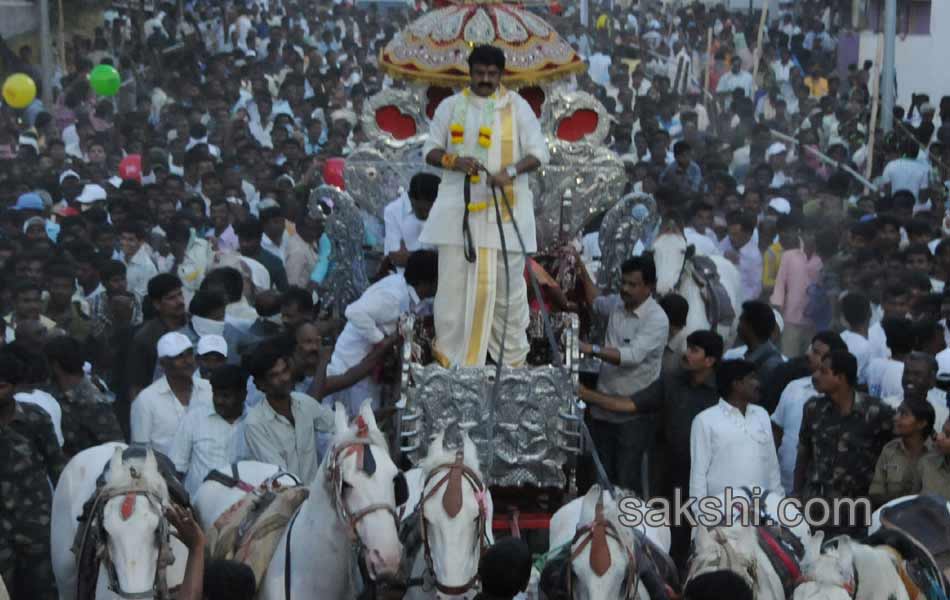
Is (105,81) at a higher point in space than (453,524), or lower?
lower

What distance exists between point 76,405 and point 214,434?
0.80 m

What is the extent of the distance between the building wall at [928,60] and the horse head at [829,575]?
69.3 feet

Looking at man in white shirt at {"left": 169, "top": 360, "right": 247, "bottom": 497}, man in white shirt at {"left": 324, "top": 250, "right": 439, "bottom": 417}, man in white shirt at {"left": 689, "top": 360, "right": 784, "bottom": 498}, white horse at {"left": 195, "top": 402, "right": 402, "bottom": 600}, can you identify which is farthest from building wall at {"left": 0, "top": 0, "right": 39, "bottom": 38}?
white horse at {"left": 195, "top": 402, "right": 402, "bottom": 600}

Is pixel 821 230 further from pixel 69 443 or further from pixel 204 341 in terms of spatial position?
pixel 69 443

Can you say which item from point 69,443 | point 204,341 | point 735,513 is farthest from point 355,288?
point 735,513

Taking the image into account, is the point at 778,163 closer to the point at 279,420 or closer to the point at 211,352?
the point at 211,352

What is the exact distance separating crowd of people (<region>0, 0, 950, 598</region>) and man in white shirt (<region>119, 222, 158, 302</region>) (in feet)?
0.07

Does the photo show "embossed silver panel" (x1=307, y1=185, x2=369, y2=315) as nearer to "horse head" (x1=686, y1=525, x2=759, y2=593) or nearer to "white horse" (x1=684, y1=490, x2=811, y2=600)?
"white horse" (x1=684, y1=490, x2=811, y2=600)

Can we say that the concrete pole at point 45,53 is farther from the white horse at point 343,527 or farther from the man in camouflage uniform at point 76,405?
the white horse at point 343,527

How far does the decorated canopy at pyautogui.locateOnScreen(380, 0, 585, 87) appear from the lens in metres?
13.3

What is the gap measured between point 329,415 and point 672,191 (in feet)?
17.2

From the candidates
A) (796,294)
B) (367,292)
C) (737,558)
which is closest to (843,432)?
(737,558)

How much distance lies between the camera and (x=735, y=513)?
9508mm

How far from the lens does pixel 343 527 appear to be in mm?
8156
